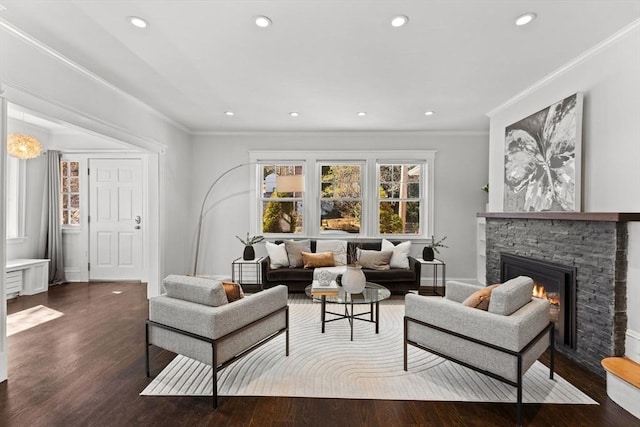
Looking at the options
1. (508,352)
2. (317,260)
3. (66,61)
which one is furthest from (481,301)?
(66,61)

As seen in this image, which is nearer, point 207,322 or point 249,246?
point 207,322

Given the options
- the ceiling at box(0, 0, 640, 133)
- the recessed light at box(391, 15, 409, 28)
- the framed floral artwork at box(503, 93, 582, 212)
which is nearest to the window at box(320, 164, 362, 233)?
the ceiling at box(0, 0, 640, 133)

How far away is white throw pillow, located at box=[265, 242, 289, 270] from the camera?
4848 mm

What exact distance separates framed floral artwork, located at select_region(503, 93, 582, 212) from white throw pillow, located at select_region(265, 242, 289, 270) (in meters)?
3.16

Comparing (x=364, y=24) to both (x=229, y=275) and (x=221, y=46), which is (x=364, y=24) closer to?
(x=221, y=46)

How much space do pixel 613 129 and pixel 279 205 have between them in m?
4.53

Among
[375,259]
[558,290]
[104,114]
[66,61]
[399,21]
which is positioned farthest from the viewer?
[375,259]

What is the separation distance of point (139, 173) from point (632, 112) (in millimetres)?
6481

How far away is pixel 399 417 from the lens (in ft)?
6.75

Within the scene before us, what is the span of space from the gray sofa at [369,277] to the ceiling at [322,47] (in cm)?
230

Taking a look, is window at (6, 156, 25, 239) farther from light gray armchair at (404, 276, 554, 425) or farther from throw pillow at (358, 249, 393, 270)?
light gray armchair at (404, 276, 554, 425)

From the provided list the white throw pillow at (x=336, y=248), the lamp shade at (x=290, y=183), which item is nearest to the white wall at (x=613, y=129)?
the white throw pillow at (x=336, y=248)

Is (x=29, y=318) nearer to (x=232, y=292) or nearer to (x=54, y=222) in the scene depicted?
(x=54, y=222)

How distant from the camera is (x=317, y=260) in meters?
4.82
